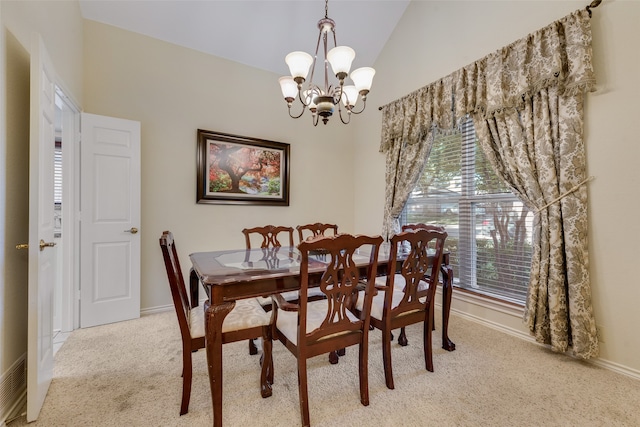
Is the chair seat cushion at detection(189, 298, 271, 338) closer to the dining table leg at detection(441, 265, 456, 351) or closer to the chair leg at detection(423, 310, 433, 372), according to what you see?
the chair leg at detection(423, 310, 433, 372)

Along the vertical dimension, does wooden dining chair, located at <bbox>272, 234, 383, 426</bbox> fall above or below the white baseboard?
above

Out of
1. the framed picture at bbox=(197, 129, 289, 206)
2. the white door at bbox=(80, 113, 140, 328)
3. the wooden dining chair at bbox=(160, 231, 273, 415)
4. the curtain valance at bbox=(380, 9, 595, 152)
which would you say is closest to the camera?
the wooden dining chair at bbox=(160, 231, 273, 415)

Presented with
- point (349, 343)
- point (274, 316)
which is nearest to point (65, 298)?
point (274, 316)

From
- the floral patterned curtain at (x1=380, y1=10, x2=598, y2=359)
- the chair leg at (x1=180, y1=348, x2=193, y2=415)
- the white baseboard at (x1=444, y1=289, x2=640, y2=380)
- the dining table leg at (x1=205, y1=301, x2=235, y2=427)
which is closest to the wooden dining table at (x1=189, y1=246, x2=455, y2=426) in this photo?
the dining table leg at (x1=205, y1=301, x2=235, y2=427)

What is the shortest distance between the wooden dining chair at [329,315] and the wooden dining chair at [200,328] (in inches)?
4.2

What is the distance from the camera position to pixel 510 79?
94.7 inches

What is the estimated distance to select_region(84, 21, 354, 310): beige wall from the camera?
115 inches

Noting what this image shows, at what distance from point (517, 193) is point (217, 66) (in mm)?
3479

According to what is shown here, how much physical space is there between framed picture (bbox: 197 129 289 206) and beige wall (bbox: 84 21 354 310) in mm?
98

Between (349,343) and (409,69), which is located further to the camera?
(409,69)

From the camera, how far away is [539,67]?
2.19 m

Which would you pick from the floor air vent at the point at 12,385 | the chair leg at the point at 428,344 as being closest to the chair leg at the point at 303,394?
the chair leg at the point at 428,344

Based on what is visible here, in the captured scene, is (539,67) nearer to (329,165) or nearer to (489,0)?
(489,0)

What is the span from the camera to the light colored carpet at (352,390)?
4.95 ft
